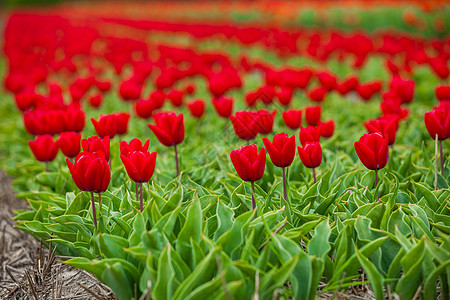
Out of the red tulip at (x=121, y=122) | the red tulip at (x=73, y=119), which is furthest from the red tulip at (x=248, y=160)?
the red tulip at (x=73, y=119)

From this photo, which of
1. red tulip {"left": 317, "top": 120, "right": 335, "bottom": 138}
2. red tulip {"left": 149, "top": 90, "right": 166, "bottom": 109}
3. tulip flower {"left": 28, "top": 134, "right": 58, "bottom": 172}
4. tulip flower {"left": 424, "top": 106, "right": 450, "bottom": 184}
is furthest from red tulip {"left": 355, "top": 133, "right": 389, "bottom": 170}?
red tulip {"left": 149, "top": 90, "right": 166, "bottom": 109}

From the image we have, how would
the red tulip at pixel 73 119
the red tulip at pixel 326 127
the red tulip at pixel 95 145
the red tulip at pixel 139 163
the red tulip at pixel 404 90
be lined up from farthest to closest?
the red tulip at pixel 404 90, the red tulip at pixel 73 119, the red tulip at pixel 326 127, the red tulip at pixel 95 145, the red tulip at pixel 139 163

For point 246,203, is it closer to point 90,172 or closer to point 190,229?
point 190,229

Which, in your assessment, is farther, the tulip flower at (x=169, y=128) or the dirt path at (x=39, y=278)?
the tulip flower at (x=169, y=128)

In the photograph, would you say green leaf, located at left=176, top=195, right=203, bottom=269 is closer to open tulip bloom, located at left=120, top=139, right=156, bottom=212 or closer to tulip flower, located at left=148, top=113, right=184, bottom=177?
open tulip bloom, located at left=120, top=139, right=156, bottom=212

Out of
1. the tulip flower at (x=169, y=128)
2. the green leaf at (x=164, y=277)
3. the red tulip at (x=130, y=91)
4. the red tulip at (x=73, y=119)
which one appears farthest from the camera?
the red tulip at (x=130, y=91)

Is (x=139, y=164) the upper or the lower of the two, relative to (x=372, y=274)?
upper

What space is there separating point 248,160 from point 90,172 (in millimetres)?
682

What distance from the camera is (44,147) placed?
294 centimetres

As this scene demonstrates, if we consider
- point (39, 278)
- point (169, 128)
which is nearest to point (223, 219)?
point (169, 128)

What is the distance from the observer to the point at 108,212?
2.45 metres

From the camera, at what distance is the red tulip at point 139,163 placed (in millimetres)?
2194

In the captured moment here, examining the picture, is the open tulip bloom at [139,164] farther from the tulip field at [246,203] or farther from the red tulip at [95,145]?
the red tulip at [95,145]

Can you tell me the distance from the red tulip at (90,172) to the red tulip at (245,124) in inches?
33.5
